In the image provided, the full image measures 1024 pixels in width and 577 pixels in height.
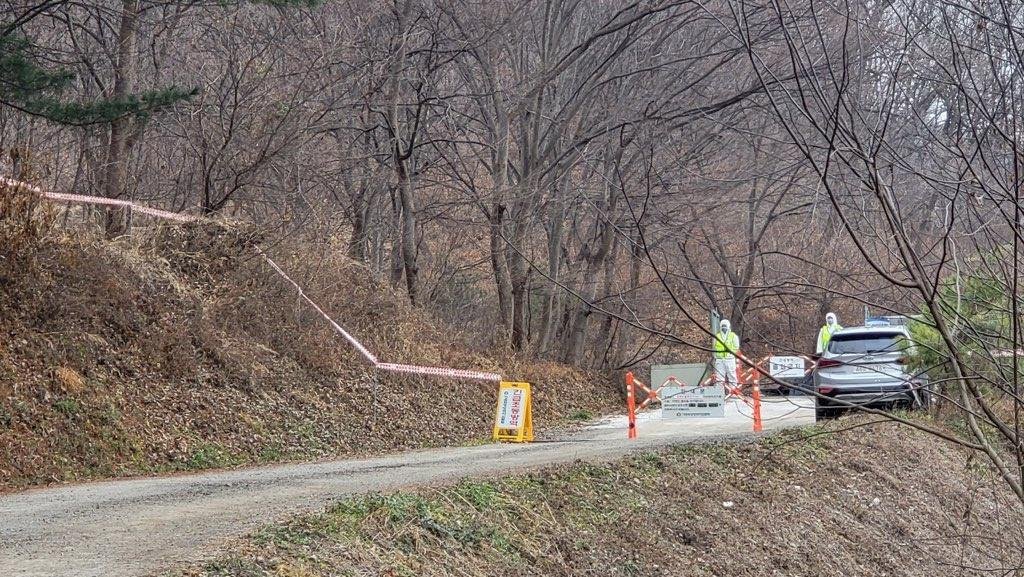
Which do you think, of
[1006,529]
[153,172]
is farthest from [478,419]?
[1006,529]

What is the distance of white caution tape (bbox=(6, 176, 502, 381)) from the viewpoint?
16.7 meters

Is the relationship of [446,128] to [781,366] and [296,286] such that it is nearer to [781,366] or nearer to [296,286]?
[296,286]

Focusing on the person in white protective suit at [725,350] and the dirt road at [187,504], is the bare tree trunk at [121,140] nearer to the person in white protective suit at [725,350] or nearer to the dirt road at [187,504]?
the dirt road at [187,504]

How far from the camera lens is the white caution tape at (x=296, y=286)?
1669cm

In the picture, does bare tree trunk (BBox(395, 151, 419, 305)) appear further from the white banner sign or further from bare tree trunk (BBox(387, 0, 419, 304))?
the white banner sign

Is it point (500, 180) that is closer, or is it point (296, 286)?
point (296, 286)

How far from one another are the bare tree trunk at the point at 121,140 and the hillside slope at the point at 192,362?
0.50 metres

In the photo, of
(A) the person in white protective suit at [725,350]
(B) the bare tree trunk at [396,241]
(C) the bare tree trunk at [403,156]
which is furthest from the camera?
(B) the bare tree trunk at [396,241]

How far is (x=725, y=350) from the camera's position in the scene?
15.8 feet

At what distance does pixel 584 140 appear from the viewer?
23.6 metres

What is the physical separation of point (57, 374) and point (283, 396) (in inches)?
157

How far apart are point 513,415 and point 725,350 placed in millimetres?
14304

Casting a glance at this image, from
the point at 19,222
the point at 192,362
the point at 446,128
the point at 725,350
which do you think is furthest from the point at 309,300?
the point at 725,350

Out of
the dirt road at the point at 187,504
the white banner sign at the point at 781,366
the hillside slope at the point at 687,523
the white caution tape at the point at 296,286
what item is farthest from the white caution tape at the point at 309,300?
the white banner sign at the point at 781,366
